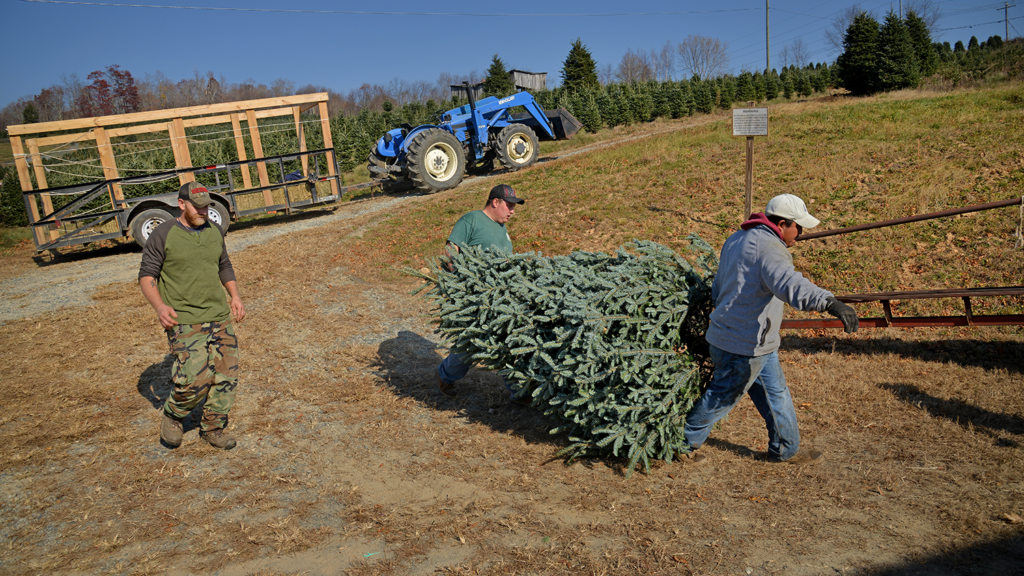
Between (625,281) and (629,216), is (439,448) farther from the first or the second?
(629,216)

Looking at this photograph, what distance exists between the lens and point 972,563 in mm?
2924

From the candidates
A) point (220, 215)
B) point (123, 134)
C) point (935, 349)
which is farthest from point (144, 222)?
point (935, 349)

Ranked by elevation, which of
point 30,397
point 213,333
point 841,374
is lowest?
point 841,374

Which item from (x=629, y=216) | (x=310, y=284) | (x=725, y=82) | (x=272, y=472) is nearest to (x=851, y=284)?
(x=629, y=216)

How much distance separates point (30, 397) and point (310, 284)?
4.28 metres

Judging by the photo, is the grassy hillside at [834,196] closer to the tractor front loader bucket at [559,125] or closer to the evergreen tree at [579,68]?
the tractor front loader bucket at [559,125]

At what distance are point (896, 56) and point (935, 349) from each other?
82.6 ft

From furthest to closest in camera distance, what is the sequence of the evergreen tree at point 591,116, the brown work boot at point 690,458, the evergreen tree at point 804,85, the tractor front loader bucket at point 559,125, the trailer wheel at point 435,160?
the evergreen tree at point 804,85
the evergreen tree at point 591,116
the tractor front loader bucket at point 559,125
the trailer wheel at point 435,160
the brown work boot at point 690,458

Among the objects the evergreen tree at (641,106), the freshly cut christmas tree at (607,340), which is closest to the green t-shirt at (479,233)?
the freshly cut christmas tree at (607,340)

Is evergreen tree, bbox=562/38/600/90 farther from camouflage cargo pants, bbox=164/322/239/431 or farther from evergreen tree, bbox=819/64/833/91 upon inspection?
camouflage cargo pants, bbox=164/322/239/431

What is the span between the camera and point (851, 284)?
7.92 metres

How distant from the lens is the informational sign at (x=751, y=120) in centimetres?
934

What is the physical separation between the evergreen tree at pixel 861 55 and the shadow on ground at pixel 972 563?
28941 mm

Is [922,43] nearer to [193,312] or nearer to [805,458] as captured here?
[805,458]
